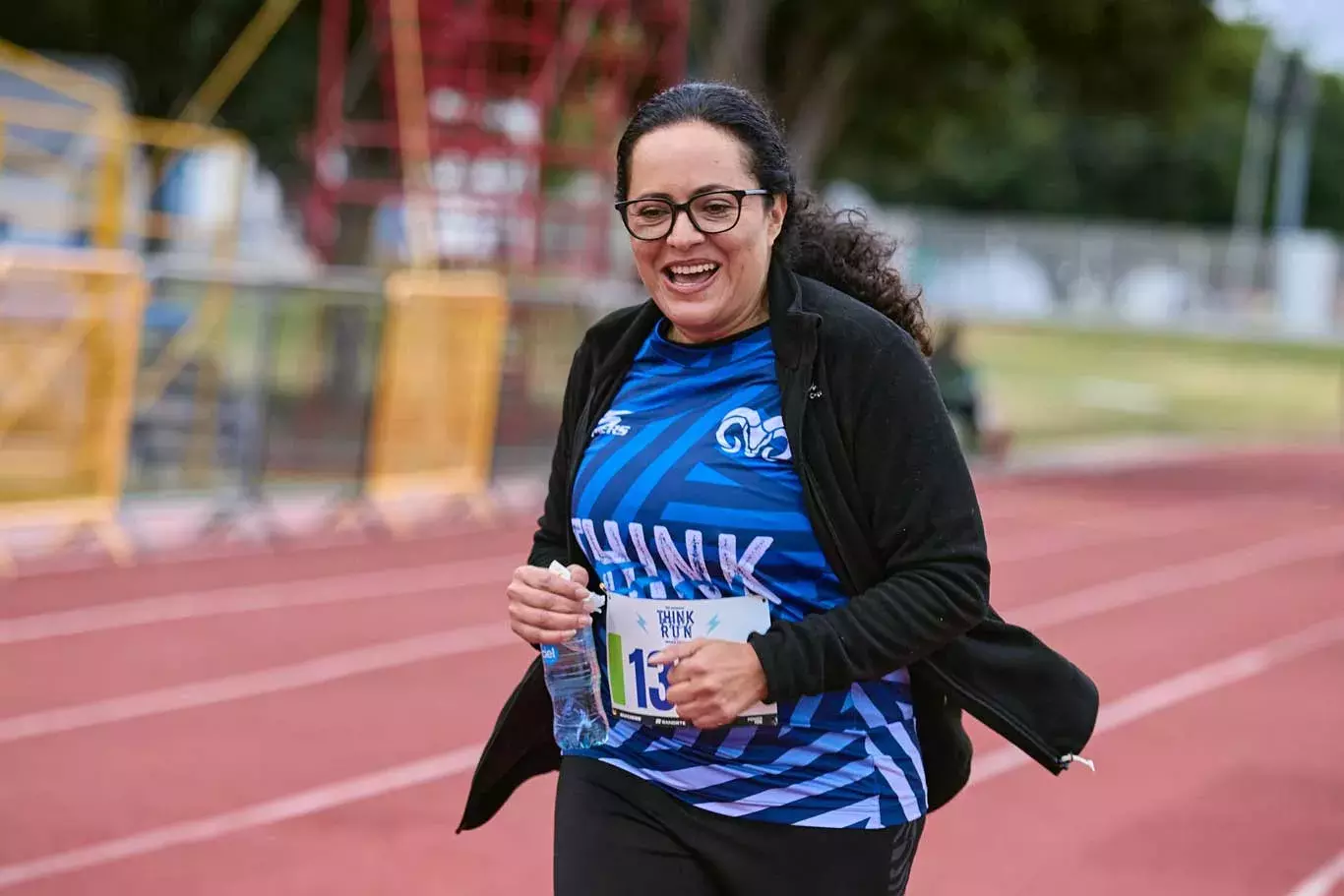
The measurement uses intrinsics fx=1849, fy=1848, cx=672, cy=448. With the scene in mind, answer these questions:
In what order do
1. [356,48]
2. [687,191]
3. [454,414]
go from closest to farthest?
1. [687,191]
2. [454,414]
3. [356,48]

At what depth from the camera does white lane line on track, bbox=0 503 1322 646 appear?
29.9 ft

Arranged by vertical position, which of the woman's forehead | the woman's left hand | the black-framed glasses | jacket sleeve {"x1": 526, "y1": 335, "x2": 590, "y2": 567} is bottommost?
the woman's left hand

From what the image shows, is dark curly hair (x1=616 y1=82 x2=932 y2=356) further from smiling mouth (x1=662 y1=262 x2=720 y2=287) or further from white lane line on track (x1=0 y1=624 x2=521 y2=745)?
white lane line on track (x1=0 y1=624 x2=521 y2=745)

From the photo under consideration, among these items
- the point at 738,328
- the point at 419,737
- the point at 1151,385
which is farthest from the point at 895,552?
the point at 1151,385

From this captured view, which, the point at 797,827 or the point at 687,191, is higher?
the point at 687,191

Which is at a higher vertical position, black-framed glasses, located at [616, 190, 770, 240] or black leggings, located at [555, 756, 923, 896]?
black-framed glasses, located at [616, 190, 770, 240]

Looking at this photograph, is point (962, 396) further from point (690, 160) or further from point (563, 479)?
point (690, 160)

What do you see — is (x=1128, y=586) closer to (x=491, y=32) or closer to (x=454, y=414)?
(x=454, y=414)

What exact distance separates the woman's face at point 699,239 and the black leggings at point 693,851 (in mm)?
733

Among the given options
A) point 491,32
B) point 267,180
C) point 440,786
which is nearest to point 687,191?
point 440,786

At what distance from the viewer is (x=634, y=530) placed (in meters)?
2.75

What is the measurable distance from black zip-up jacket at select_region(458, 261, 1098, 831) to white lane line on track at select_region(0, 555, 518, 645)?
22.6 ft

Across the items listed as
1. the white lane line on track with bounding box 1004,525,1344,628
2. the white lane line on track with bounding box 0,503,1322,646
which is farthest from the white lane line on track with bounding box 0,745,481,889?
the white lane line on track with bounding box 1004,525,1344,628

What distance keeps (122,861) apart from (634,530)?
11.4 ft
